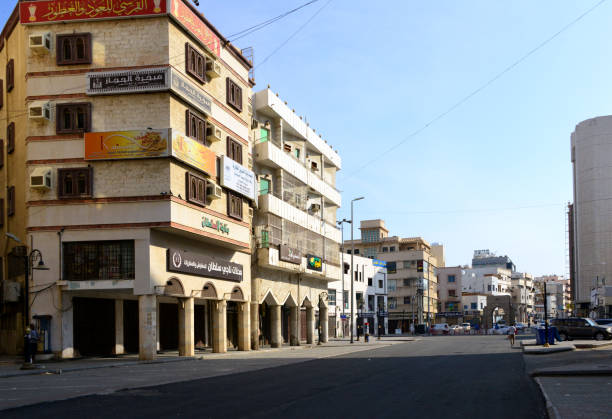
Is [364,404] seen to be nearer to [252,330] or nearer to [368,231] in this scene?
[252,330]

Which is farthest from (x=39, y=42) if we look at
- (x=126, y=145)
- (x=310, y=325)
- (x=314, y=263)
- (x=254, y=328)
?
(x=310, y=325)

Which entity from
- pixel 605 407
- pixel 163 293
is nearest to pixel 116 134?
pixel 163 293

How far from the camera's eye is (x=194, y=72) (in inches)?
1478

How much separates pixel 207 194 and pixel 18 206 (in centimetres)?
1054

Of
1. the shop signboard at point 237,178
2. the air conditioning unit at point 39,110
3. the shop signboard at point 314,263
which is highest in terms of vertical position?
the air conditioning unit at point 39,110

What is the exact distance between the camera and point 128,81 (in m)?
34.5

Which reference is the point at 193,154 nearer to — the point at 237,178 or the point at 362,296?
the point at 237,178

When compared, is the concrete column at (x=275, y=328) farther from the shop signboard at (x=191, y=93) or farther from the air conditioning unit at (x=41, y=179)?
the air conditioning unit at (x=41, y=179)

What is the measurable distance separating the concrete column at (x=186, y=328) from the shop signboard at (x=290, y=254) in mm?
12276

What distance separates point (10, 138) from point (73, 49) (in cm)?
746

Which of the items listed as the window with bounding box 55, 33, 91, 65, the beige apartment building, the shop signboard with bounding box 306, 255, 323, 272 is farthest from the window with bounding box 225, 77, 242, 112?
the beige apartment building

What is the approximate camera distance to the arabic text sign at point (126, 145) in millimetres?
33906

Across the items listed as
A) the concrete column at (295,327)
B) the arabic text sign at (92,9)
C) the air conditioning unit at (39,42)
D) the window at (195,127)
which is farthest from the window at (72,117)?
Result: the concrete column at (295,327)

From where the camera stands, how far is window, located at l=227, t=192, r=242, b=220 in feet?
136
